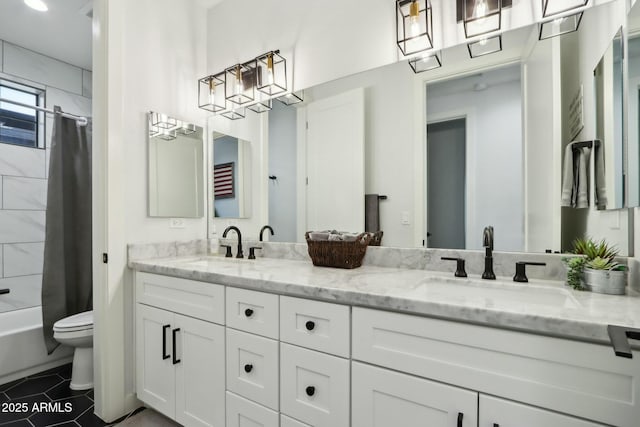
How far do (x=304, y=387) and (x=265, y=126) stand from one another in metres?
1.58

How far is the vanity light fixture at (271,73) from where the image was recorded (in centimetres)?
201

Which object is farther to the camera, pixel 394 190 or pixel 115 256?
pixel 115 256

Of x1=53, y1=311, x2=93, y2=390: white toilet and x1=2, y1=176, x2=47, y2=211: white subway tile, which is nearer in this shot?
x1=53, y1=311, x2=93, y2=390: white toilet

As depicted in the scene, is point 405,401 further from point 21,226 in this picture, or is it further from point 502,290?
point 21,226

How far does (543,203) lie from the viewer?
1.30 metres

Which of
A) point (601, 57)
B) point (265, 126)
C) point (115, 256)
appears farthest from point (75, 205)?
point (601, 57)

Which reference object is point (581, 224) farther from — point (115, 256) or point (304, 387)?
point (115, 256)

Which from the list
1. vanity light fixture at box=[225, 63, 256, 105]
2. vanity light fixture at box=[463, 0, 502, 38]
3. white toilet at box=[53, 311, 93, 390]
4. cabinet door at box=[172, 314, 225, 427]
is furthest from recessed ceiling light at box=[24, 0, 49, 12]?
vanity light fixture at box=[463, 0, 502, 38]

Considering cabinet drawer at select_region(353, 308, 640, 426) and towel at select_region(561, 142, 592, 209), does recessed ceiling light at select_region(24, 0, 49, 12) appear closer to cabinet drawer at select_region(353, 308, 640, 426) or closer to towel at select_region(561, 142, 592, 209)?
cabinet drawer at select_region(353, 308, 640, 426)

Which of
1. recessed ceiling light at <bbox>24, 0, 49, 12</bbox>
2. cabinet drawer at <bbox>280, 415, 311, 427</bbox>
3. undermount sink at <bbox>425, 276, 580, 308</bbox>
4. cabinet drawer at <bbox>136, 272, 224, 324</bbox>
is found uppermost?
recessed ceiling light at <bbox>24, 0, 49, 12</bbox>

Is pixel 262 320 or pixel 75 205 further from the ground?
pixel 75 205

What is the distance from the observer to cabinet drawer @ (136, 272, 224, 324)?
1.44m

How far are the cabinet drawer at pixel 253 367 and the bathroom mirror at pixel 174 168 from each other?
3.49ft

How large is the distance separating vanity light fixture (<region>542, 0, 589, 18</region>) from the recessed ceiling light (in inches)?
122
